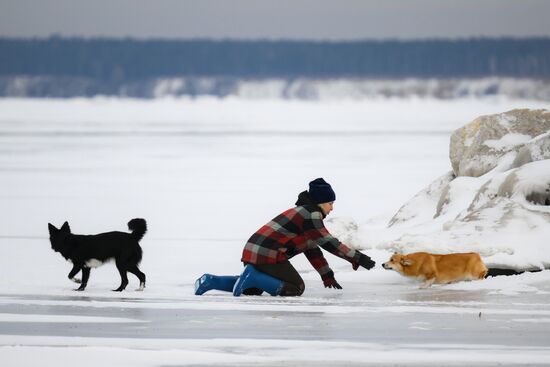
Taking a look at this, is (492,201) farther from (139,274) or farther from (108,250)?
(108,250)

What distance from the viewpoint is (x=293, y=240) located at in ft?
29.3

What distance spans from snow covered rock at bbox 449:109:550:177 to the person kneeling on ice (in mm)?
5080

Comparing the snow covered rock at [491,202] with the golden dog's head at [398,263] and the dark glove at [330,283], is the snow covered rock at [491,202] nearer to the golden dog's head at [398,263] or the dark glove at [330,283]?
the golden dog's head at [398,263]

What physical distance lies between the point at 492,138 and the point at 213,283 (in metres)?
6.12

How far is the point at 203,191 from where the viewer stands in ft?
71.3

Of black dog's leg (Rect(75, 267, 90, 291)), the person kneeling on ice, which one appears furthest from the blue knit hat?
black dog's leg (Rect(75, 267, 90, 291))

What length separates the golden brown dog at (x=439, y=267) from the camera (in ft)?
30.8

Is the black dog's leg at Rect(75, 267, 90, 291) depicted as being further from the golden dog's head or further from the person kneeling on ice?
the golden dog's head

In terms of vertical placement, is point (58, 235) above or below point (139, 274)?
above

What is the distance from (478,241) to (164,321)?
4035mm

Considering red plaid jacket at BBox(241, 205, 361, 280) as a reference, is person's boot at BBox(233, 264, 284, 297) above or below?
below

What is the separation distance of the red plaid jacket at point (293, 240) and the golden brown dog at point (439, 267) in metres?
0.69

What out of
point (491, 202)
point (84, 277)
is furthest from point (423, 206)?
point (84, 277)

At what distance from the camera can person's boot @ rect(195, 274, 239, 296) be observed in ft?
29.6
